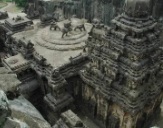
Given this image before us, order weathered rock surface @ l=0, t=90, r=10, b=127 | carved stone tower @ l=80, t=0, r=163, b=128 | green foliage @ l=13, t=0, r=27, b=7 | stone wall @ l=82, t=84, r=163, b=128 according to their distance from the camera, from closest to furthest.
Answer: weathered rock surface @ l=0, t=90, r=10, b=127
carved stone tower @ l=80, t=0, r=163, b=128
stone wall @ l=82, t=84, r=163, b=128
green foliage @ l=13, t=0, r=27, b=7

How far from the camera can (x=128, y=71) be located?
56.9 feet

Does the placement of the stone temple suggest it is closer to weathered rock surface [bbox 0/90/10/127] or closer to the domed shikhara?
the domed shikhara

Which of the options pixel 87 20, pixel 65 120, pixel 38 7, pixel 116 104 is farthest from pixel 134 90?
pixel 38 7

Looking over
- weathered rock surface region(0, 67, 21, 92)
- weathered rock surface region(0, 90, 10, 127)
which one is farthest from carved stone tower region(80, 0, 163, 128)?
weathered rock surface region(0, 90, 10, 127)

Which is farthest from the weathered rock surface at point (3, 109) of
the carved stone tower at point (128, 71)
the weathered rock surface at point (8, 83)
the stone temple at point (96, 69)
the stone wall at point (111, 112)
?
the stone wall at point (111, 112)

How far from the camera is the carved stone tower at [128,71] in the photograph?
55.3ft

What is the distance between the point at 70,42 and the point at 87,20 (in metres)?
9.27

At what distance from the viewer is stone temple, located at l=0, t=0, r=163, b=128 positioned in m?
17.0

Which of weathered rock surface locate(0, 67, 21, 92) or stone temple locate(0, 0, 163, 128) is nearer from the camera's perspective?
weathered rock surface locate(0, 67, 21, 92)

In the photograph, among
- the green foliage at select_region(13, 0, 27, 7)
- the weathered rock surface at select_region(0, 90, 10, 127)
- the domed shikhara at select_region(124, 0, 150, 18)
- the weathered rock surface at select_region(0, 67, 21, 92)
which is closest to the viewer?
the weathered rock surface at select_region(0, 90, 10, 127)

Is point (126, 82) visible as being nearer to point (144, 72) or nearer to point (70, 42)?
point (144, 72)

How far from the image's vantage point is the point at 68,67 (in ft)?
73.0

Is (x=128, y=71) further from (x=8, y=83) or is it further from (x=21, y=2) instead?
(x=21, y=2)

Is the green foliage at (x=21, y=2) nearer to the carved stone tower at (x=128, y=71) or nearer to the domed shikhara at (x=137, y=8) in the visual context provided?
the carved stone tower at (x=128, y=71)
